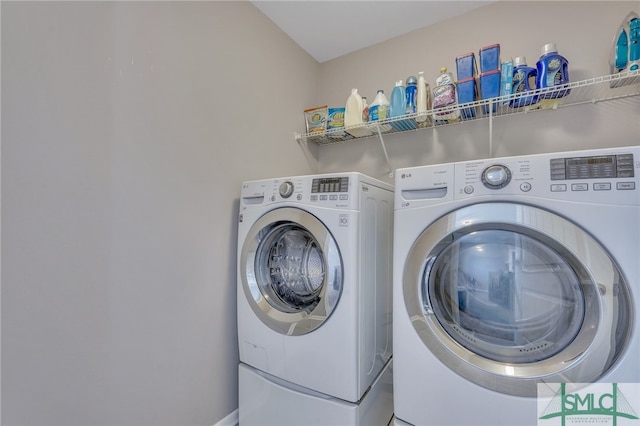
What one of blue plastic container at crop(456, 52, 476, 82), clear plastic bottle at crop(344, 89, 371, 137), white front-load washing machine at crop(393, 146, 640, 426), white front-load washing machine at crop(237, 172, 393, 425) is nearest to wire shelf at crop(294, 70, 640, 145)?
clear plastic bottle at crop(344, 89, 371, 137)

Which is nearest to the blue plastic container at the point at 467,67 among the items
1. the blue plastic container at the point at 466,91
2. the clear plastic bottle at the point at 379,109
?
the blue plastic container at the point at 466,91

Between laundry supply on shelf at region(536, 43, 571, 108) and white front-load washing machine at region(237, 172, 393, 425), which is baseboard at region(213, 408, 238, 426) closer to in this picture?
white front-load washing machine at region(237, 172, 393, 425)

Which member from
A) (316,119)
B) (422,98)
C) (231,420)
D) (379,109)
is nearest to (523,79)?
(422,98)

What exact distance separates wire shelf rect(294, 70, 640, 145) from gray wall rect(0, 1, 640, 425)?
0.18ft

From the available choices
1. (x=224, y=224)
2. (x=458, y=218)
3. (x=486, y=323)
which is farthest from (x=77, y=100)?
(x=486, y=323)

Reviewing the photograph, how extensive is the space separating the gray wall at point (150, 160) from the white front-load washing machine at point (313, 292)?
171 millimetres

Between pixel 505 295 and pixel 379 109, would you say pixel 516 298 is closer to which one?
pixel 505 295

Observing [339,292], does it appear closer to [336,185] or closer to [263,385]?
[336,185]

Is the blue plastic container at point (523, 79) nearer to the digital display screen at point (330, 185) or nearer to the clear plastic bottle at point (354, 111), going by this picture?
the clear plastic bottle at point (354, 111)

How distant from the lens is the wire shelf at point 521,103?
1284 mm

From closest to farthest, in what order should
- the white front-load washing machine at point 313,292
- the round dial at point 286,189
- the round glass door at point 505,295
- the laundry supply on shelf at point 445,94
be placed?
the round glass door at point 505,295
the white front-load washing machine at point 313,292
the round dial at point 286,189
the laundry supply on shelf at point 445,94

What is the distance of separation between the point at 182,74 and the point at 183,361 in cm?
122

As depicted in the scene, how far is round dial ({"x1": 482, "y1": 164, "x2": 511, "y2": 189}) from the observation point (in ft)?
2.98

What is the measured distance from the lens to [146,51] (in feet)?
3.70
